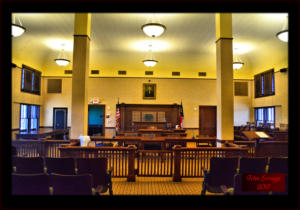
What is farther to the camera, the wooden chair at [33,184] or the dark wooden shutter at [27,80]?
the dark wooden shutter at [27,80]

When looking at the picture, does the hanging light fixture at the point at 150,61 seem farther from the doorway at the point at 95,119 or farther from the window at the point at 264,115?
the window at the point at 264,115

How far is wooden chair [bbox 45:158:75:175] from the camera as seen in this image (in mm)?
2877

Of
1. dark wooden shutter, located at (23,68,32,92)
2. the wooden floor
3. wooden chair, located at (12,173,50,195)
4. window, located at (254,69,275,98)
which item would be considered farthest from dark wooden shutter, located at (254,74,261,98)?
dark wooden shutter, located at (23,68,32,92)

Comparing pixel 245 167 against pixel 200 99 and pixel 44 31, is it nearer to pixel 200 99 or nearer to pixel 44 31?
pixel 44 31

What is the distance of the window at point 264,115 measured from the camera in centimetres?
1180

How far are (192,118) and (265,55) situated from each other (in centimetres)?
581

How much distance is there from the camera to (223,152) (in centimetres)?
481

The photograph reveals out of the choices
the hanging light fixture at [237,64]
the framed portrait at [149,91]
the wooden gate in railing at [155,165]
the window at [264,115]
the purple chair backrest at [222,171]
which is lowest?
the wooden gate in railing at [155,165]

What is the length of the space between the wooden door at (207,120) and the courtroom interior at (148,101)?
7 cm

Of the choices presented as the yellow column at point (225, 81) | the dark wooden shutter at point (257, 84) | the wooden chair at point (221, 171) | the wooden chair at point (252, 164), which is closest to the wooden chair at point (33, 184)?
the wooden chair at point (221, 171)

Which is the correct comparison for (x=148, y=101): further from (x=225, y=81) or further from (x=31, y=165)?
(x=31, y=165)

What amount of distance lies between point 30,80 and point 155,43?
25.0 feet

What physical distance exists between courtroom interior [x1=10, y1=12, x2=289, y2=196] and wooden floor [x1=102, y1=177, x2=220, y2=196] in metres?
0.02
